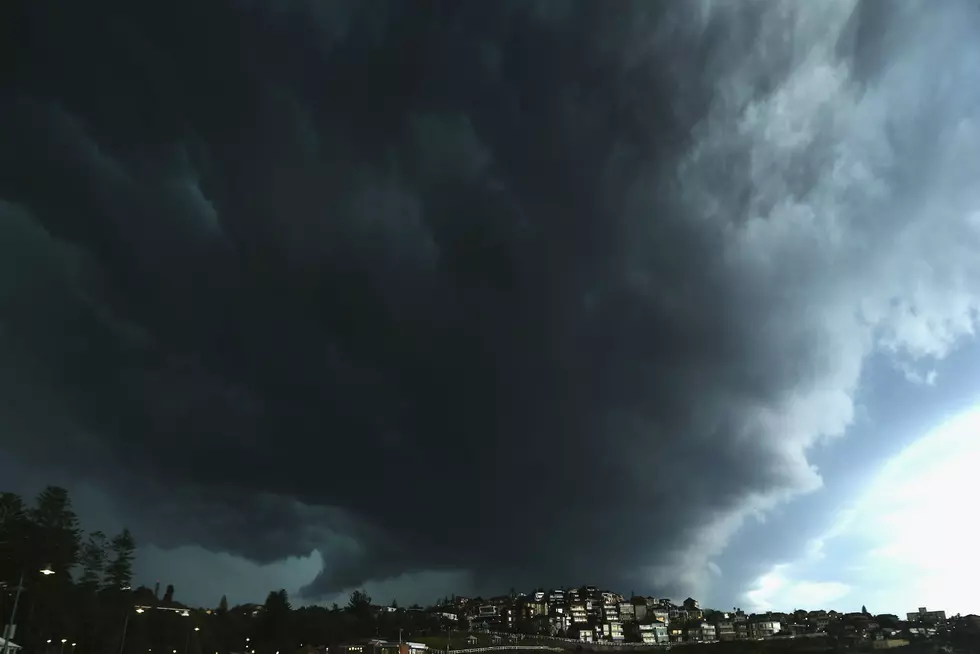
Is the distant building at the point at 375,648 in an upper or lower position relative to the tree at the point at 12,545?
lower

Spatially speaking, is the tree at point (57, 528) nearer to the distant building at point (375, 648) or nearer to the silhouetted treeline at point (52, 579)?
the silhouetted treeline at point (52, 579)

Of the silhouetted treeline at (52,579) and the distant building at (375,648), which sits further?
the distant building at (375,648)

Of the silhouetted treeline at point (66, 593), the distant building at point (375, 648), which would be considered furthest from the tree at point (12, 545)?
the distant building at point (375, 648)

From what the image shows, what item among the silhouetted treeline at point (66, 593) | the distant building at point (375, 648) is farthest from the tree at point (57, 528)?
the distant building at point (375, 648)

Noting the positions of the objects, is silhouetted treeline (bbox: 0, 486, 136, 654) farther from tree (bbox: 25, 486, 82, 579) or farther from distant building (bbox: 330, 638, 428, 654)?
distant building (bbox: 330, 638, 428, 654)

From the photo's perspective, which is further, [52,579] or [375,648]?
[375,648]

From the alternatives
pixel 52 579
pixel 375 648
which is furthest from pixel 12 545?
pixel 375 648

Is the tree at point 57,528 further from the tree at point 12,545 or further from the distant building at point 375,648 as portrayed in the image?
the distant building at point 375,648

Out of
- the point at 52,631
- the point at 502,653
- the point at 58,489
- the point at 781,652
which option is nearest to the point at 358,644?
the point at 502,653

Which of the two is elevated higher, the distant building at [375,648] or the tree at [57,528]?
the tree at [57,528]

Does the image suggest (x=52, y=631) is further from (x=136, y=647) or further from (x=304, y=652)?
(x=304, y=652)

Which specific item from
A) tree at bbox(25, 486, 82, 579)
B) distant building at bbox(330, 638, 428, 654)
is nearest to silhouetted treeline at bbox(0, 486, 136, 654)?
tree at bbox(25, 486, 82, 579)

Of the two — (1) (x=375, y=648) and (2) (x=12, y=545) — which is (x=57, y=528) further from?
(1) (x=375, y=648)
